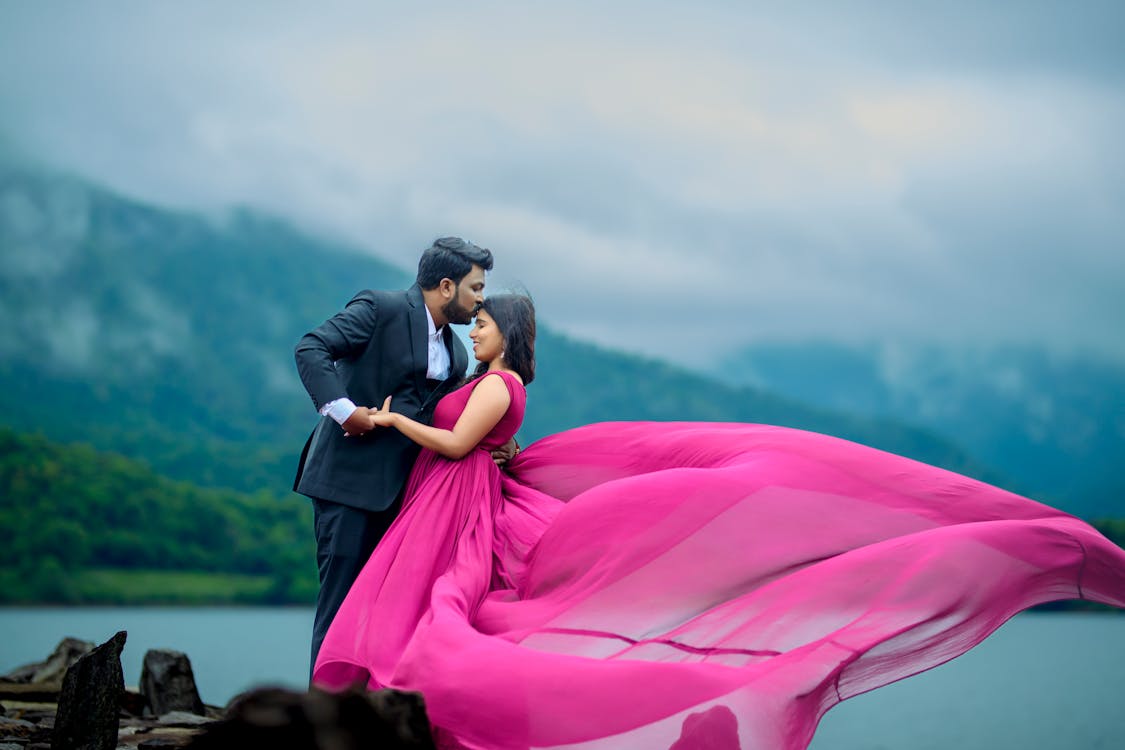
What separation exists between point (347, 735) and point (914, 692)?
38.1 metres

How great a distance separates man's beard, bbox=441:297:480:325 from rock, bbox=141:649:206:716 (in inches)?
133

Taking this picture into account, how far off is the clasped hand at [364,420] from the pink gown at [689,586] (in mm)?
272

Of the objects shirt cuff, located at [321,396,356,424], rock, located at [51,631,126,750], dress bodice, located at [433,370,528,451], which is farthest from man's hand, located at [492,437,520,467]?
rock, located at [51,631,126,750]

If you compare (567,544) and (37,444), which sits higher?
(567,544)

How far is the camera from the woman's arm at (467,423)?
5719 millimetres

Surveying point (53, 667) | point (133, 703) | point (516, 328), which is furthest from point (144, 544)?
point (516, 328)

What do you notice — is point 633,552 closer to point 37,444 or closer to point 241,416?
point 37,444

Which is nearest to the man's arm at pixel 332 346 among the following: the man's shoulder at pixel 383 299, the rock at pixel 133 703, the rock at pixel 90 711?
the man's shoulder at pixel 383 299

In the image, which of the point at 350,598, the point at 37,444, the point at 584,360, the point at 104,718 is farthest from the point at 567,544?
the point at 584,360

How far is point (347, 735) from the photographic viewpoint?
174 centimetres

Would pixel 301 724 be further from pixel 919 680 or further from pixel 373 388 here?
pixel 919 680

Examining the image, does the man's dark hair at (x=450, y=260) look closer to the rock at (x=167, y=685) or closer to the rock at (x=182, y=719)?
the rock at (x=182, y=719)

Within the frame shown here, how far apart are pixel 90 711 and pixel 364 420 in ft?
5.80

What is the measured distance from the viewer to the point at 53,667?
871 cm
